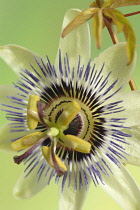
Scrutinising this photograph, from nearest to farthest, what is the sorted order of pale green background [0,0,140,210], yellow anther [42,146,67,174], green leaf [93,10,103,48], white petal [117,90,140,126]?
green leaf [93,10,103,48] → yellow anther [42,146,67,174] → white petal [117,90,140,126] → pale green background [0,0,140,210]

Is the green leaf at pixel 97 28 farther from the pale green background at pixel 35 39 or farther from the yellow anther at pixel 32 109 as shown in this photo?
the pale green background at pixel 35 39

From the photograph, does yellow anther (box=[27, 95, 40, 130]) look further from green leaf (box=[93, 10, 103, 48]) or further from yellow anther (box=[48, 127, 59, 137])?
green leaf (box=[93, 10, 103, 48])

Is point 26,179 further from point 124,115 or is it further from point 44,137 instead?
point 124,115

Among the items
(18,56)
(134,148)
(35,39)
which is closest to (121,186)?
(134,148)

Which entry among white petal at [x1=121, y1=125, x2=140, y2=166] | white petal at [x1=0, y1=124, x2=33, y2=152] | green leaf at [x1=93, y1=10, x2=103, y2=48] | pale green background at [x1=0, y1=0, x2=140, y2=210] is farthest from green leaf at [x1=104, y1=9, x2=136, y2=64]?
pale green background at [x1=0, y1=0, x2=140, y2=210]

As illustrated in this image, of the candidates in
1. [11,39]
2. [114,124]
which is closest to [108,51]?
[114,124]

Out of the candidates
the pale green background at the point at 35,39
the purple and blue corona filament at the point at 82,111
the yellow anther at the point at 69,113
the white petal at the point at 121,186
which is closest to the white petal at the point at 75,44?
the purple and blue corona filament at the point at 82,111
